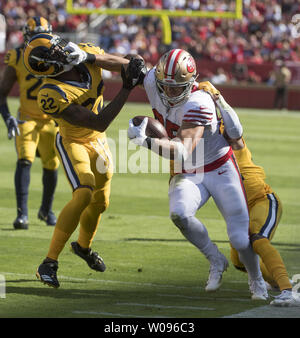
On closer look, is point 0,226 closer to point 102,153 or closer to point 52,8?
point 102,153

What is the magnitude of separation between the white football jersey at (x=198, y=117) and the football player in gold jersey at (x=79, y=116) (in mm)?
244

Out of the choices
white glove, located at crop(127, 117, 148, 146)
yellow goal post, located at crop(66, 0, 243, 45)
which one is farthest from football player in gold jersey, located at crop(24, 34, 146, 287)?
yellow goal post, located at crop(66, 0, 243, 45)

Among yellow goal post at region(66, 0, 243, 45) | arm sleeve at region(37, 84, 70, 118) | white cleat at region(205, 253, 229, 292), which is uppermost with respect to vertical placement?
arm sleeve at region(37, 84, 70, 118)

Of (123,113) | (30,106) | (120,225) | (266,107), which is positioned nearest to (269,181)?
(120,225)

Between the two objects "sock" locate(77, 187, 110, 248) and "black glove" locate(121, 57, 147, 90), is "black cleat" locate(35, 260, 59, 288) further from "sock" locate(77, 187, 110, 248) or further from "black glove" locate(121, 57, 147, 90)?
"black glove" locate(121, 57, 147, 90)

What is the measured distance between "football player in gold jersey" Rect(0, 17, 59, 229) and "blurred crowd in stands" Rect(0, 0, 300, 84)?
18.5m

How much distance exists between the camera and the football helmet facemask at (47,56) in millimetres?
5906

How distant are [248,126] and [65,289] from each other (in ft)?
48.0

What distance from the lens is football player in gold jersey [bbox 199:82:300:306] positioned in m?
5.15

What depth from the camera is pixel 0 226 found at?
810cm

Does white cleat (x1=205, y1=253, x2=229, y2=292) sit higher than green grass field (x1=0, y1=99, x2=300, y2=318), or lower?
higher

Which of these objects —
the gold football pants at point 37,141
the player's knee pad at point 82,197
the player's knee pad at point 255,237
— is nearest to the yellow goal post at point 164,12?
the gold football pants at point 37,141


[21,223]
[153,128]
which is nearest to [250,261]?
[153,128]

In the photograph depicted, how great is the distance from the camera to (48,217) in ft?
27.0
